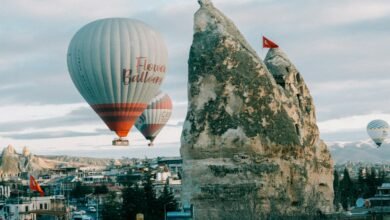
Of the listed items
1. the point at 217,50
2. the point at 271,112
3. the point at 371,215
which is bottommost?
the point at 371,215

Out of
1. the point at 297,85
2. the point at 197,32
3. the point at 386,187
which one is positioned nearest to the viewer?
the point at 197,32

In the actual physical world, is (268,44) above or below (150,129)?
below

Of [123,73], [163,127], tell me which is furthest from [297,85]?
[163,127]

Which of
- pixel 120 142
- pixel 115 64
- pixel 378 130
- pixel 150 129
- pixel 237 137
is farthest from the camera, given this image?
pixel 378 130

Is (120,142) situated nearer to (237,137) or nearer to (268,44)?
(268,44)

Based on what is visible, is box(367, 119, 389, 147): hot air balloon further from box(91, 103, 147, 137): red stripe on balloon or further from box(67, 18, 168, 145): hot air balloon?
box(67, 18, 168, 145): hot air balloon

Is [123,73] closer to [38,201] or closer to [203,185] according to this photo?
[203,185]

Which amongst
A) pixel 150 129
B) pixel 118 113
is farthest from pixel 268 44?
pixel 150 129
